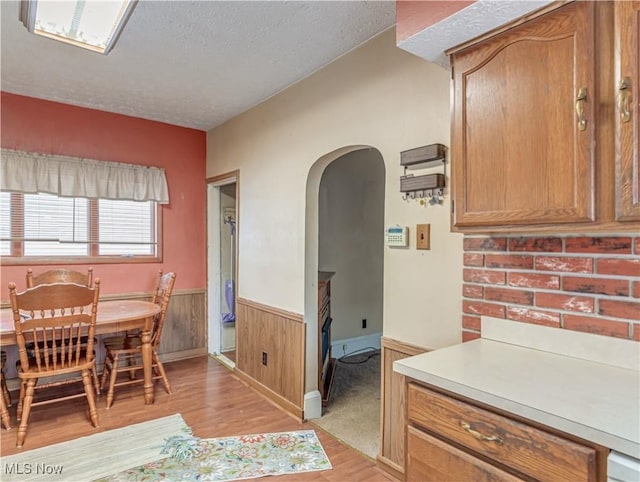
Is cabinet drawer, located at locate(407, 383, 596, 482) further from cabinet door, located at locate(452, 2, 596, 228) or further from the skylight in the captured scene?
the skylight

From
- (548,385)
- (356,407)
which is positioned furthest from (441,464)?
(356,407)

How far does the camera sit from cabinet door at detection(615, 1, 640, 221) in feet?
3.50

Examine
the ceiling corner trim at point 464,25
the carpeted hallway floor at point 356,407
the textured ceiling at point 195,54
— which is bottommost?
the carpeted hallway floor at point 356,407

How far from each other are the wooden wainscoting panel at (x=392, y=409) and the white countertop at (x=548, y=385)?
64cm

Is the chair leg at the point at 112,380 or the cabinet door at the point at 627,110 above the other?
the cabinet door at the point at 627,110

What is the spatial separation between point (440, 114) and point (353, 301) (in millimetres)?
3001

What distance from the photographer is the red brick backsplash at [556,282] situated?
51.5 inches

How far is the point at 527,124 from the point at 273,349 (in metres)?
2.56

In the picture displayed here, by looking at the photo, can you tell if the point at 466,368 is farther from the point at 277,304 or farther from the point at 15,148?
the point at 15,148

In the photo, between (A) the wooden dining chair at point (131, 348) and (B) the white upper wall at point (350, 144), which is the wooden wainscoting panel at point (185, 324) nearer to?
(A) the wooden dining chair at point (131, 348)

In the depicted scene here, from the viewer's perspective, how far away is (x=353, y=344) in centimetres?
455

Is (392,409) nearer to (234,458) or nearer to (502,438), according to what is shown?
(234,458)

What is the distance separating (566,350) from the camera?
144 cm

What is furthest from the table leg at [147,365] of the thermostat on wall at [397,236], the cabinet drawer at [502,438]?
the cabinet drawer at [502,438]
